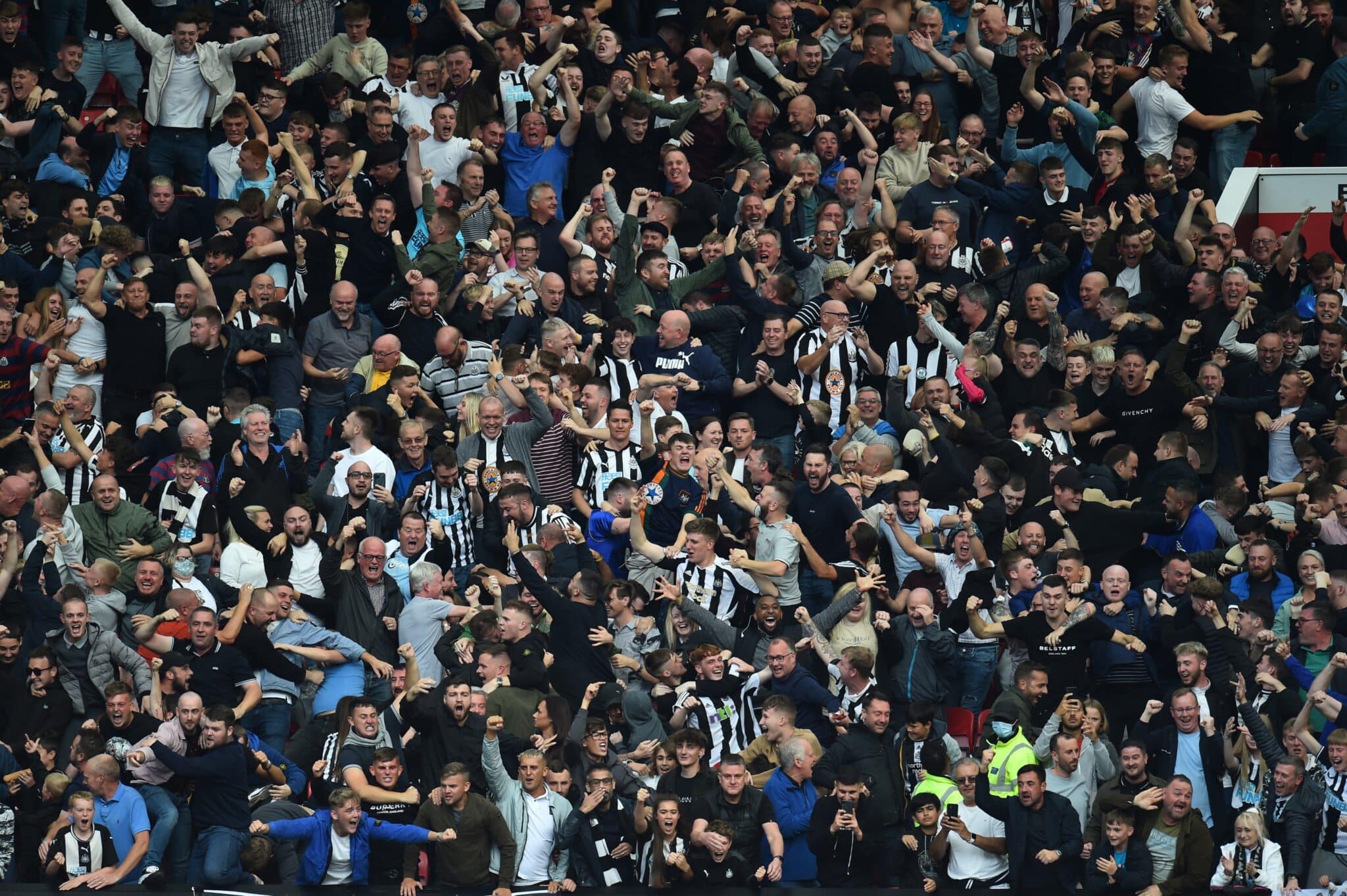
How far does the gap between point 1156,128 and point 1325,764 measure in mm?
7236

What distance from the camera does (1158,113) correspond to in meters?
19.6

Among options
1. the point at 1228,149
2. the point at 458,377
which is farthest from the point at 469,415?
the point at 1228,149

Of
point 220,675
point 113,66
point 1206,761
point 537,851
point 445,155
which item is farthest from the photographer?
point 113,66

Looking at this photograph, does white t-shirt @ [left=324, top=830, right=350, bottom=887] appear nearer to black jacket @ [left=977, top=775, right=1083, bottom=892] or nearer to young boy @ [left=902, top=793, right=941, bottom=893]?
young boy @ [left=902, top=793, right=941, bottom=893]

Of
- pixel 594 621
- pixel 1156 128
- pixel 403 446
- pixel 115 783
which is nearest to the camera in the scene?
pixel 115 783

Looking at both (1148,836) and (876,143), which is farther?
(876,143)

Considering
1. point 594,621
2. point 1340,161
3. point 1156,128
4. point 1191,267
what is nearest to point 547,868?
point 594,621

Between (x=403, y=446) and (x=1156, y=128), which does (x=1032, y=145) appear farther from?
(x=403, y=446)

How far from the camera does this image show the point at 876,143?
1927 centimetres

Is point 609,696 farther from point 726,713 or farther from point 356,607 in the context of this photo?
point 356,607

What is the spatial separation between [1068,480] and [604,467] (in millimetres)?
3269

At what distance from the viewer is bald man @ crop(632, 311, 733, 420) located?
17094mm

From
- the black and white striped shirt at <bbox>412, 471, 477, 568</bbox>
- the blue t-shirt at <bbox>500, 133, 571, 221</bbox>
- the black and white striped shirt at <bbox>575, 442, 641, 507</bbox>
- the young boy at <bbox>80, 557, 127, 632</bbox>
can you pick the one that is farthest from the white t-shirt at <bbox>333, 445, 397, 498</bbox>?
the blue t-shirt at <bbox>500, 133, 571, 221</bbox>

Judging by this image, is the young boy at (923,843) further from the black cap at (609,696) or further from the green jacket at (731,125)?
the green jacket at (731,125)
